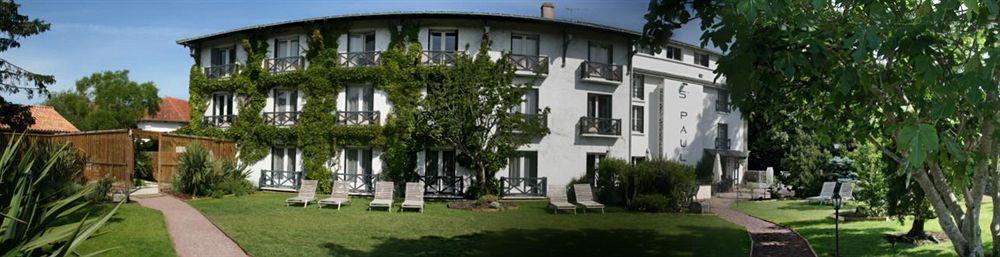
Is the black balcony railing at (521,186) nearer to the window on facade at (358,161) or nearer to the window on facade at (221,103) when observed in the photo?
the window on facade at (358,161)

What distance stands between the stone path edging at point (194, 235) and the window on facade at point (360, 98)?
694 centimetres

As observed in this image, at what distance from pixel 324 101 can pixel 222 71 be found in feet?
18.8

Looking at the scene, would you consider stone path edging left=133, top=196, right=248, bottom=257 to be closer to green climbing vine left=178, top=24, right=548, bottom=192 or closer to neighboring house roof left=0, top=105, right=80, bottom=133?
green climbing vine left=178, top=24, right=548, bottom=192

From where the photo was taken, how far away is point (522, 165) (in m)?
18.0

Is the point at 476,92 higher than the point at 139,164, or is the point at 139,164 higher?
the point at 476,92

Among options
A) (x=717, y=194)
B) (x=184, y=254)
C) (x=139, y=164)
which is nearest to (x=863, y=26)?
(x=184, y=254)

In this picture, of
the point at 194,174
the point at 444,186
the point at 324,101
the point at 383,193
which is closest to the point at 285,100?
the point at 324,101

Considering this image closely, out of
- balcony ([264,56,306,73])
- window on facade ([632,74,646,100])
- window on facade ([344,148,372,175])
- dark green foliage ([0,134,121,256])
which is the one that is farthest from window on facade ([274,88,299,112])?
dark green foliage ([0,134,121,256])

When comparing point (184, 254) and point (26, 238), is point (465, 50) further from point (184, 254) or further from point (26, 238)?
point (26, 238)

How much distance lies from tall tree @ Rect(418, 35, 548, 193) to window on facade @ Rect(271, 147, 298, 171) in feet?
22.9

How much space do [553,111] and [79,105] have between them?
36.7 m

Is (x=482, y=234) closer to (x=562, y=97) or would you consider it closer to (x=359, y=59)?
(x=562, y=97)

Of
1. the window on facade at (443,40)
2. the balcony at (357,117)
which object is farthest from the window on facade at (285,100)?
the window on facade at (443,40)

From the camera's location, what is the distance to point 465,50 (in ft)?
57.3
